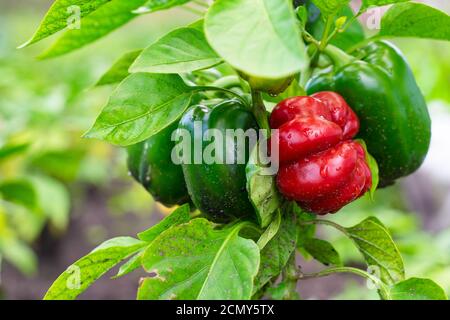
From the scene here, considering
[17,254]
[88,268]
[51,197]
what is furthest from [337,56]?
[51,197]

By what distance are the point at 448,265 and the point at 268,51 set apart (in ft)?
5.11

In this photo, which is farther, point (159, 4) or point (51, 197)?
point (51, 197)

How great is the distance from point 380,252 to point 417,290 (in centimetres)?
8

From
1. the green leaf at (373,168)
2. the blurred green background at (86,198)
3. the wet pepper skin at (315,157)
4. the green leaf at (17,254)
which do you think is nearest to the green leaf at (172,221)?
the wet pepper skin at (315,157)

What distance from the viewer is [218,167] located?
2.58 feet

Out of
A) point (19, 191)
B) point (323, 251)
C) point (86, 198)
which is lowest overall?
point (86, 198)

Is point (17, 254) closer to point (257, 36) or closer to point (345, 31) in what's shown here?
point (345, 31)

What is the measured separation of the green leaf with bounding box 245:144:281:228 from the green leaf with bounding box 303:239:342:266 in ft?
0.54

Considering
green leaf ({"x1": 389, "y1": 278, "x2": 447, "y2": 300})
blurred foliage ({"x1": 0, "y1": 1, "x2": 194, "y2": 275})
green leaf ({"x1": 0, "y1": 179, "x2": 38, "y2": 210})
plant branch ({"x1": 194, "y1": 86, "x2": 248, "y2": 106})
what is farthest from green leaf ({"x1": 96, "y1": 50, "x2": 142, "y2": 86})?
green leaf ({"x1": 0, "y1": 179, "x2": 38, "y2": 210})

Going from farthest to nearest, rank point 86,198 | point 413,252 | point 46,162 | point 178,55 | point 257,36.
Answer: point 86,198 → point 46,162 → point 413,252 → point 178,55 → point 257,36

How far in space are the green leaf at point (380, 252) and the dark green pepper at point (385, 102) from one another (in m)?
0.09

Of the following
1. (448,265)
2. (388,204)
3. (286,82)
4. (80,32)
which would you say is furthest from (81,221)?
(286,82)

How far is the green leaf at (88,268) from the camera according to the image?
82 cm

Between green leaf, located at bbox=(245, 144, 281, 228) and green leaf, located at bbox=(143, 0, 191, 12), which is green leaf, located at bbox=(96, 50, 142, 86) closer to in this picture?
green leaf, located at bbox=(143, 0, 191, 12)
